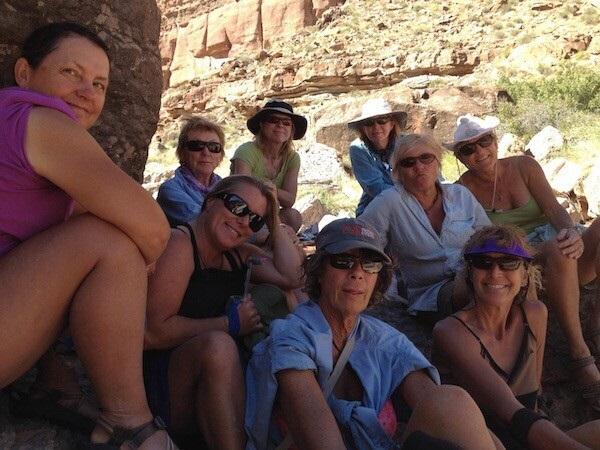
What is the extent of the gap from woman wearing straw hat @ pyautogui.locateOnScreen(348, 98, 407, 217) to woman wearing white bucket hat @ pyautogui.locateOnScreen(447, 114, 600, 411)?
69 centimetres

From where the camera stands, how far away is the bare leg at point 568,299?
3.84 meters

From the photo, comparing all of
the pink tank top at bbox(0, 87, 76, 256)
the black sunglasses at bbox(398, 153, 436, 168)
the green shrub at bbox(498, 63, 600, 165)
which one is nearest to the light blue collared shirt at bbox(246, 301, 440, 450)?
the pink tank top at bbox(0, 87, 76, 256)

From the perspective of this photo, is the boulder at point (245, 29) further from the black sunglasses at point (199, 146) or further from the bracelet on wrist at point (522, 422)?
the bracelet on wrist at point (522, 422)

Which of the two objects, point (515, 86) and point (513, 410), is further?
point (515, 86)

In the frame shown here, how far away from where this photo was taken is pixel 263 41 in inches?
1761

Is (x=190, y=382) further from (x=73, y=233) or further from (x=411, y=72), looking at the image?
(x=411, y=72)

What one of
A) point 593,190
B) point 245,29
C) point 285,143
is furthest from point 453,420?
point 245,29

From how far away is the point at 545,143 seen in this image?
1510 centimetres

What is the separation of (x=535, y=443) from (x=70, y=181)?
2.02 metres

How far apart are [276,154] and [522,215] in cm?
191

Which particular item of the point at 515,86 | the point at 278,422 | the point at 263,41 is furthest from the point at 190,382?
the point at 263,41

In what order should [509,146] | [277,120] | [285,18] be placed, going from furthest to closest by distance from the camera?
[285,18] < [509,146] < [277,120]

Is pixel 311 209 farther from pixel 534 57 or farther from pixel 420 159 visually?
pixel 534 57

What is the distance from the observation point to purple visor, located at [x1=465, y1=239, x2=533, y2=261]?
322 centimetres
